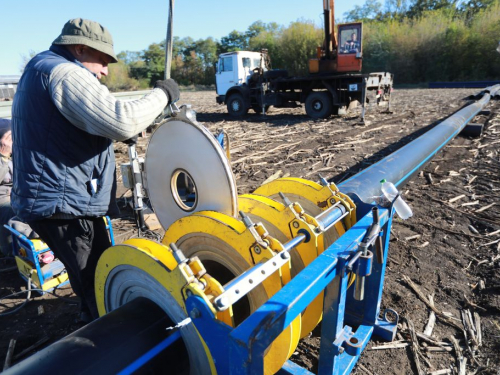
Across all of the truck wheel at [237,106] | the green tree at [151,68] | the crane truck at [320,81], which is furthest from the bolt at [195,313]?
the green tree at [151,68]

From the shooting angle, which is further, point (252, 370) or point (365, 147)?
point (365, 147)

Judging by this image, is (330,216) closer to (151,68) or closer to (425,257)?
(425,257)

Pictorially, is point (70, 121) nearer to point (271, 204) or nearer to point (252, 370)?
point (271, 204)

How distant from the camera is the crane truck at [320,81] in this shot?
12.4 metres

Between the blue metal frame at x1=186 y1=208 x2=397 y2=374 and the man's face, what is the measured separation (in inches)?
69.7

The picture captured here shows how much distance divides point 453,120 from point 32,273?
28.0 ft

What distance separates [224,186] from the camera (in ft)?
6.54

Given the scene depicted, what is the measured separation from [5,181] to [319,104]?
11.5 m

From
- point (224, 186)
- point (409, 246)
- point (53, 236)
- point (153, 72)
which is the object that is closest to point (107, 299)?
point (53, 236)

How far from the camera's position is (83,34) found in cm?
201

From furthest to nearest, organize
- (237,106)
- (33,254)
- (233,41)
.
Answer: (233,41)
(237,106)
(33,254)

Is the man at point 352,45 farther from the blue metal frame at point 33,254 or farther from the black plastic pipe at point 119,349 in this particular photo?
the black plastic pipe at point 119,349

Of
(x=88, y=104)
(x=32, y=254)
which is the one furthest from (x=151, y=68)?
(x=88, y=104)

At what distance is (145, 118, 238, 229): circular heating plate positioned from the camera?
6.48 ft
